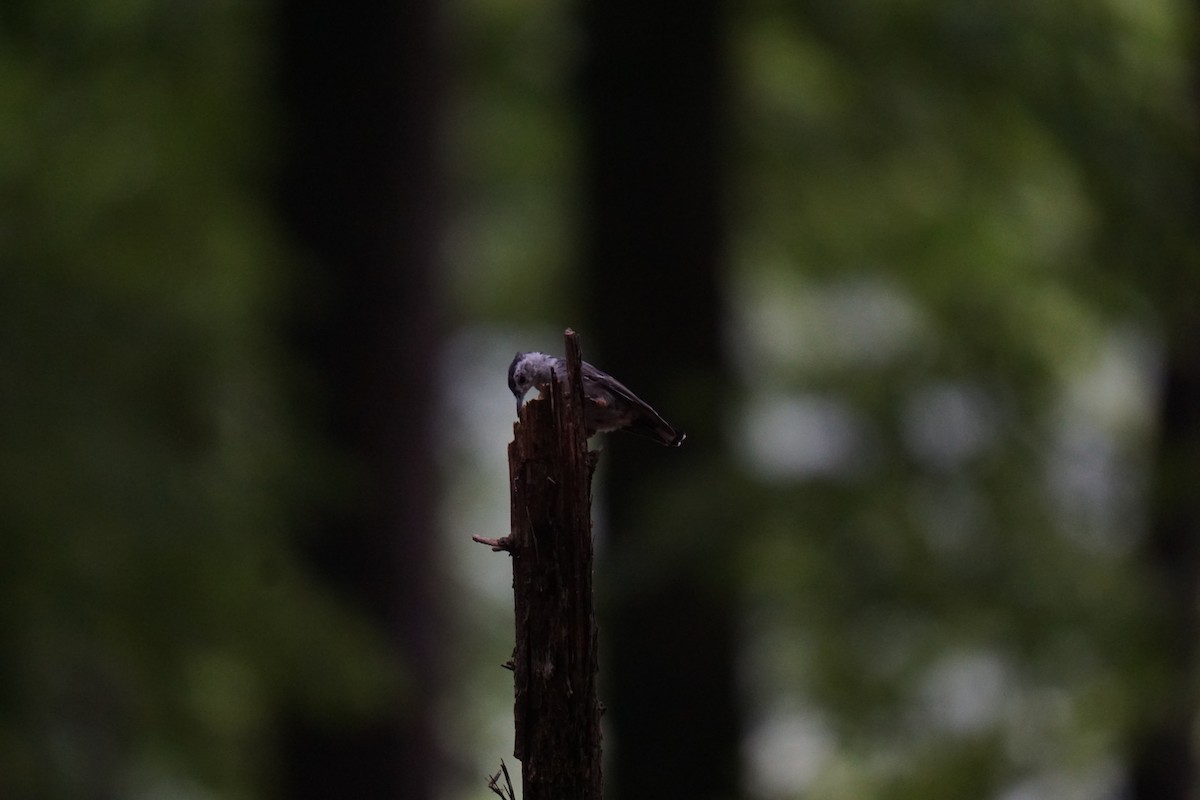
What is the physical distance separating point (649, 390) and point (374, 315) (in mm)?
1776

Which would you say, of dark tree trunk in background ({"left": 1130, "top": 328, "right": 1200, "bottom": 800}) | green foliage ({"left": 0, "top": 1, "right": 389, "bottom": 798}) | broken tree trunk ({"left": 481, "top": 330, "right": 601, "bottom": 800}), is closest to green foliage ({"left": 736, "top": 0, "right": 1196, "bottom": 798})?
dark tree trunk in background ({"left": 1130, "top": 328, "right": 1200, "bottom": 800})

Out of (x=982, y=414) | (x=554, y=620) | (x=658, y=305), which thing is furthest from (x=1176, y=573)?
(x=554, y=620)

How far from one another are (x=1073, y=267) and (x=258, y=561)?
4.31m

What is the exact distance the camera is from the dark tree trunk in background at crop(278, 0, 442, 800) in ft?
26.3

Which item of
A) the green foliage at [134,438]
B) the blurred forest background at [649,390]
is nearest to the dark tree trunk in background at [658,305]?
the blurred forest background at [649,390]

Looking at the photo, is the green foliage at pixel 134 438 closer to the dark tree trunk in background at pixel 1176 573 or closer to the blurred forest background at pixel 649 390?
the blurred forest background at pixel 649 390

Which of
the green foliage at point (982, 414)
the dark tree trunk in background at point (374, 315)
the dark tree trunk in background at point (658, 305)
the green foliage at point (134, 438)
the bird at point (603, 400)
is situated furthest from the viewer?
the dark tree trunk in background at point (374, 315)

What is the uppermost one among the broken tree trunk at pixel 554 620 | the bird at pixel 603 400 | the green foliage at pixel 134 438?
the green foliage at pixel 134 438

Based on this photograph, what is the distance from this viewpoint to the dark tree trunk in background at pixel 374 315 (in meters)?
8.03

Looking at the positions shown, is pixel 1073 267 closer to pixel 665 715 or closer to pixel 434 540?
pixel 665 715

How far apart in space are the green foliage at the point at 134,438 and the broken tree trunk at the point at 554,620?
2756mm

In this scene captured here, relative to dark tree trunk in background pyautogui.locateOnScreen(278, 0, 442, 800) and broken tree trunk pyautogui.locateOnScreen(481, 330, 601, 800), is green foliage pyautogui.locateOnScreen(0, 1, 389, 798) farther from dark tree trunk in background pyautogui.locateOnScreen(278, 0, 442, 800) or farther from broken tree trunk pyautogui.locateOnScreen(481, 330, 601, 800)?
broken tree trunk pyautogui.locateOnScreen(481, 330, 601, 800)

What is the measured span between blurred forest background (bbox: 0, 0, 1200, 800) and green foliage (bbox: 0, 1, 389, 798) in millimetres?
22

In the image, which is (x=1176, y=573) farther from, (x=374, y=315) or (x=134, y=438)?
(x=134, y=438)
